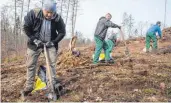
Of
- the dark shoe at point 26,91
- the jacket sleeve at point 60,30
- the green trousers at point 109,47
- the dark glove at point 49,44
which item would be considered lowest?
the dark shoe at point 26,91

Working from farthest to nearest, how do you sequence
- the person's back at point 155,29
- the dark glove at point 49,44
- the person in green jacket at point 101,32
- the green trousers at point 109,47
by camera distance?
the person's back at point 155,29 → the green trousers at point 109,47 → the person in green jacket at point 101,32 → the dark glove at point 49,44

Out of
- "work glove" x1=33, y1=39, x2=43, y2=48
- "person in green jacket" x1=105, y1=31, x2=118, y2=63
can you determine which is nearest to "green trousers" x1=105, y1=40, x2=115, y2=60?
"person in green jacket" x1=105, y1=31, x2=118, y2=63

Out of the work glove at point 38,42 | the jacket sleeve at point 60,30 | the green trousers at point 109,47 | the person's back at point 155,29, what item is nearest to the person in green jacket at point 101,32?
the green trousers at point 109,47

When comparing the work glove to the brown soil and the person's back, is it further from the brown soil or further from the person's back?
the person's back

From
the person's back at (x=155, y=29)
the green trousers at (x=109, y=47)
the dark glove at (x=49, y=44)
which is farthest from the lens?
the person's back at (x=155, y=29)

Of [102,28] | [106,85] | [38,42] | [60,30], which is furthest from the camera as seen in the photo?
[102,28]

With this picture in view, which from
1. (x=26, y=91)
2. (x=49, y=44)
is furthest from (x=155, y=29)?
(x=26, y=91)

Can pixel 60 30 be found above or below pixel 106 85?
above

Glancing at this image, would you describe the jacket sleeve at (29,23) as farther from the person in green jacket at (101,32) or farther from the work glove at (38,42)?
the person in green jacket at (101,32)

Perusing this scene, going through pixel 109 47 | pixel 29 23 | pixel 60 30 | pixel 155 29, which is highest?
pixel 155 29

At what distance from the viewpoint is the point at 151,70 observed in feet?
32.7

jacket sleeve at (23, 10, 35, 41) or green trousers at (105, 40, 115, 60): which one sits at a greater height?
jacket sleeve at (23, 10, 35, 41)

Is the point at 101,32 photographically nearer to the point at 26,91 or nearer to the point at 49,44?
the point at 49,44

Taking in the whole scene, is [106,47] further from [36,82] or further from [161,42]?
[161,42]
